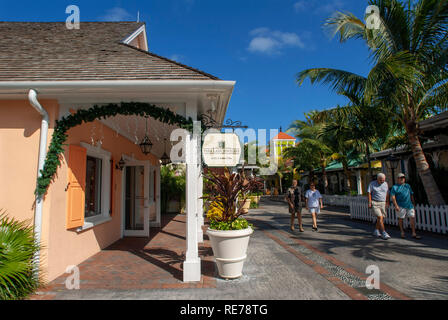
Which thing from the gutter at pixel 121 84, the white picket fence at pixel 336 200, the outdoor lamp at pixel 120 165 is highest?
the gutter at pixel 121 84

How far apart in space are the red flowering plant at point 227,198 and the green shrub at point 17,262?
A: 2.71 m

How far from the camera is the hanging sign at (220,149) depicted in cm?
483

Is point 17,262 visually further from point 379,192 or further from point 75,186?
point 379,192

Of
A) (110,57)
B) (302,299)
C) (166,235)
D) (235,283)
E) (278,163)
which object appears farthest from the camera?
(278,163)

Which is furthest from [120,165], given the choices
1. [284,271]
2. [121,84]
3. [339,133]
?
[339,133]

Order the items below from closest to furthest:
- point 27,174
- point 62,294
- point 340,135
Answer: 1. point 62,294
2. point 27,174
3. point 340,135

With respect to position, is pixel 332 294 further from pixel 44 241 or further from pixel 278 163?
pixel 278 163

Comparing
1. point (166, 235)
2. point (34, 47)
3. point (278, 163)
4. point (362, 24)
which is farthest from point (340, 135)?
point (278, 163)

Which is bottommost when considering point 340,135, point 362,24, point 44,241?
point 44,241

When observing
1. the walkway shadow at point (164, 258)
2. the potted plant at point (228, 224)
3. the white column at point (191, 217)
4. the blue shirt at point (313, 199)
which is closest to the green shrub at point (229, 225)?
the potted plant at point (228, 224)

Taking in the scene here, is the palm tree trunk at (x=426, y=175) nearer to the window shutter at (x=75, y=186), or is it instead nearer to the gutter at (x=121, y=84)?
the gutter at (x=121, y=84)

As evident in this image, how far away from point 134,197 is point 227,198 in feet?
17.6

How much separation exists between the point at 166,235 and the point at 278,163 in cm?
3023

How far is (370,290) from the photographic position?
3609 millimetres
